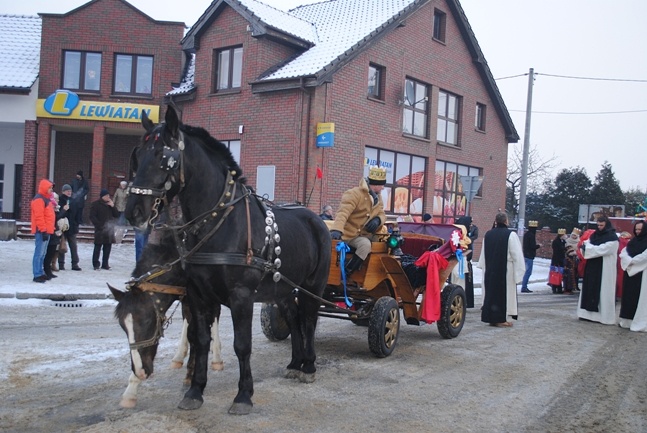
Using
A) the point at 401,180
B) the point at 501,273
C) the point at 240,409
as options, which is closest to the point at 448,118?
the point at 401,180

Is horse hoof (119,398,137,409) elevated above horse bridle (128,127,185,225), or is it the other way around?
horse bridle (128,127,185,225)

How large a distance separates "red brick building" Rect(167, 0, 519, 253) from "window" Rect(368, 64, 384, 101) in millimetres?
33

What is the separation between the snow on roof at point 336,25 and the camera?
1815 centimetres

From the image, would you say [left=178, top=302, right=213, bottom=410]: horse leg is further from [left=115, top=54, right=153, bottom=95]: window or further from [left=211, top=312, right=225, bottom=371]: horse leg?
[left=115, top=54, right=153, bottom=95]: window

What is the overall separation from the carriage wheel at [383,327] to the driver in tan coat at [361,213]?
590mm

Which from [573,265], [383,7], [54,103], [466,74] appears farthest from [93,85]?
[573,265]

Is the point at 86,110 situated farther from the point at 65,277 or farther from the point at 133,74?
the point at 65,277

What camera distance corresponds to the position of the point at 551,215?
37.9 meters

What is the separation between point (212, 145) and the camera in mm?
5191

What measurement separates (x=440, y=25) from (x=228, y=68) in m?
8.67

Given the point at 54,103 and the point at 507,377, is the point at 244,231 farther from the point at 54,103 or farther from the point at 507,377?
the point at 54,103

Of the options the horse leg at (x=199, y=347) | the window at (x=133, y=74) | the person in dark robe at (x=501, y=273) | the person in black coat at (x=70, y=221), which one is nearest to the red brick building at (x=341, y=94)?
the window at (x=133, y=74)

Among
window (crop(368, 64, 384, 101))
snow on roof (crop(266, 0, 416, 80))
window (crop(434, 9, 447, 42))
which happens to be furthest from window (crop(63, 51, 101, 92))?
window (crop(434, 9, 447, 42))

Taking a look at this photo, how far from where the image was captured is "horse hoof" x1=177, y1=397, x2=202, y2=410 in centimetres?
496
